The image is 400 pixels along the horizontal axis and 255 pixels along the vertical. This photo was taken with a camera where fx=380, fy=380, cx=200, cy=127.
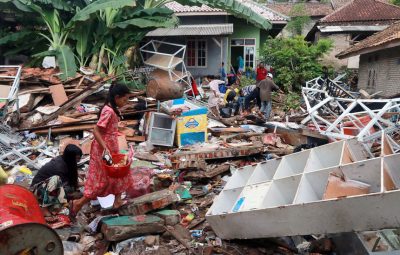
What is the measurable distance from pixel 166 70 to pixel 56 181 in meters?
9.91

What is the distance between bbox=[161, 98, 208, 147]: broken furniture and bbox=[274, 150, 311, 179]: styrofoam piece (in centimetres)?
364

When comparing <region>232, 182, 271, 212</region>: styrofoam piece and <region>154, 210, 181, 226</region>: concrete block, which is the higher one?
<region>232, 182, 271, 212</region>: styrofoam piece

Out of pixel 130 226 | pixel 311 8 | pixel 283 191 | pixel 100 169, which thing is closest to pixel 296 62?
pixel 283 191

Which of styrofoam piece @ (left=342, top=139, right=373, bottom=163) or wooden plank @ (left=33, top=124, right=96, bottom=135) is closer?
styrofoam piece @ (left=342, top=139, right=373, bottom=163)

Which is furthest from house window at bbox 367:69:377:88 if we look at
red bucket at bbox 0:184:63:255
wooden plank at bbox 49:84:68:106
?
red bucket at bbox 0:184:63:255

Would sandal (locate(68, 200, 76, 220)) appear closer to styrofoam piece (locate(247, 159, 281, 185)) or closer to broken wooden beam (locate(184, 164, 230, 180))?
broken wooden beam (locate(184, 164, 230, 180))

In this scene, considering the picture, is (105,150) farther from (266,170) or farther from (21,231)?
(266,170)

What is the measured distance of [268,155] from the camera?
23.6 feet

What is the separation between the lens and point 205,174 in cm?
589

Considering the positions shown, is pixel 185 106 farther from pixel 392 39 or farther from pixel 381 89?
pixel 381 89

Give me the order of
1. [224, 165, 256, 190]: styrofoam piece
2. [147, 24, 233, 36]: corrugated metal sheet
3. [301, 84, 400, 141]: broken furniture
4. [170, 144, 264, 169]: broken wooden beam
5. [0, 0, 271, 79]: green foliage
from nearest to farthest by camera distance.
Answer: [224, 165, 256, 190]: styrofoam piece, [301, 84, 400, 141]: broken furniture, [170, 144, 264, 169]: broken wooden beam, [0, 0, 271, 79]: green foliage, [147, 24, 233, 36]: corrugated metal sheet

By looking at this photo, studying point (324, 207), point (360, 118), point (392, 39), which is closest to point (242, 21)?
point (392, 39)

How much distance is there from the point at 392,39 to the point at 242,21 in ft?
32.4

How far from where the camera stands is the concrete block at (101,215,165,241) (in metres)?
3.87
